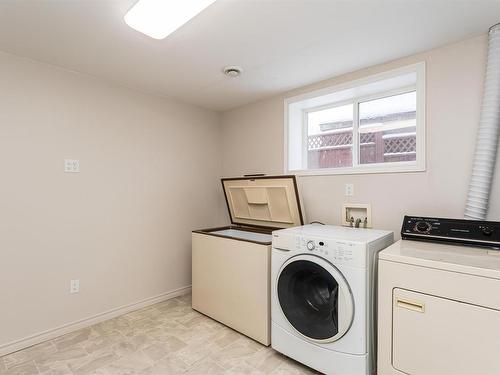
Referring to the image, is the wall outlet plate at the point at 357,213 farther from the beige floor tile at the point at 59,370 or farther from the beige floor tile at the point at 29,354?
the beige floor tile at the point at 29,354

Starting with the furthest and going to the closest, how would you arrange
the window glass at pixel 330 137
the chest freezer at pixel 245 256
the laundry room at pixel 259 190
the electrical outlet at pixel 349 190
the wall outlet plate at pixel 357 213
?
the window glass at pixel 330 137 → the electrical outlet at pixel 349 190 → the wall outlet plate at pixel 357 213 → the chest freezer at pixel 245 256 → the laundry room at pixel 259 190

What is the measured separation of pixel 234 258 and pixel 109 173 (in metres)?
1.41

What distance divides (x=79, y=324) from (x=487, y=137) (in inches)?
132

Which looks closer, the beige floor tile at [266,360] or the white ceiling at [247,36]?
the white ceiling at [247,36]

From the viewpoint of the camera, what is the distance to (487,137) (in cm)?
168

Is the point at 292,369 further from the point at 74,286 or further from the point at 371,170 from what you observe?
the point at 74,286

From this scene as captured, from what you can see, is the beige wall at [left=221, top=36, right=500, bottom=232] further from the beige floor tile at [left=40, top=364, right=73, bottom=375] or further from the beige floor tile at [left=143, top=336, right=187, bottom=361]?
the beige floor tile at [left=40, top=364, right=73, bottom=375]

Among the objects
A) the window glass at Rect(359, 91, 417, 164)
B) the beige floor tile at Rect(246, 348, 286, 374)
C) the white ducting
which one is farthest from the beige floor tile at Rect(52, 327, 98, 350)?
the white ducting

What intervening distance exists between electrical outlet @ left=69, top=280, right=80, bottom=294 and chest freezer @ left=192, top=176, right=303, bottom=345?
3.30 ft

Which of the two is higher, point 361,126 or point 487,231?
point 361,126

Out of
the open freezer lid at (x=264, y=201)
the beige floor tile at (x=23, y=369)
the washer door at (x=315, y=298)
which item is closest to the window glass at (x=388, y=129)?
the open freezer lid at (x=264, y=201)

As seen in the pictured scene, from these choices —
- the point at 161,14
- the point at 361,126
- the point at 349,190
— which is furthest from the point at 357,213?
the point at 161,14

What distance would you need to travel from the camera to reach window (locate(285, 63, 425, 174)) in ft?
7.02

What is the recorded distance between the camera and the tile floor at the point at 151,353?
1822 mm
